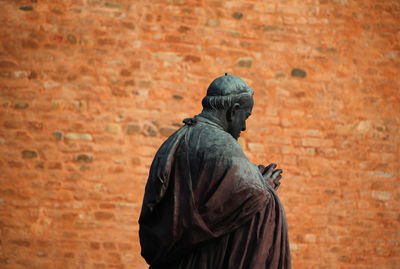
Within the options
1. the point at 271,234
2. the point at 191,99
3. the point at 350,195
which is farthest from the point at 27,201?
the point at 271,234

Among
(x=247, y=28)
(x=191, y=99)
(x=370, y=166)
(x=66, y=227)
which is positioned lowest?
(x=66, y=227)

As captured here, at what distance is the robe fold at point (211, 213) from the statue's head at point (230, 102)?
0.15 m

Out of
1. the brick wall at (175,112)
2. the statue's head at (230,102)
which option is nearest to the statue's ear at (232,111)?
the statue's head at (230,102)

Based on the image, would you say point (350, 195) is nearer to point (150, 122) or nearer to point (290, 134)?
point (290, 134)

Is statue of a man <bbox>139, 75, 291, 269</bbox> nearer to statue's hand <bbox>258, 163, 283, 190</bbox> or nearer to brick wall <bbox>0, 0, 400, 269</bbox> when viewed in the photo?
statue's hand <bbox>258, 163, 283, 190</bbox>

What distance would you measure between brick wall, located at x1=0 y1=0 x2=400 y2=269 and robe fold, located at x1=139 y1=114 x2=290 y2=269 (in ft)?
19.6

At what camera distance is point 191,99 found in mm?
9219

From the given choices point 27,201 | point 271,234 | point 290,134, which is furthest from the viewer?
point 290,134

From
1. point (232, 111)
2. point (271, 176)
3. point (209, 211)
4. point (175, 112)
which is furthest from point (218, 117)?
point (175, 112)

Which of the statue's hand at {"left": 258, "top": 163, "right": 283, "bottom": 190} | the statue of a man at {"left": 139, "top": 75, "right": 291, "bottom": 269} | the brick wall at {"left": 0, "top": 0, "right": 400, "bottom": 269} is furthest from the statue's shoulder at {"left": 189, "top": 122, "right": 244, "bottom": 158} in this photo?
the brick wall at {"left": 0, "top": 0, "right": 400, "bottom": 269}

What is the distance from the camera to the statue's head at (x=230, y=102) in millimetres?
3172

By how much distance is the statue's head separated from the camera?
10.4 ft

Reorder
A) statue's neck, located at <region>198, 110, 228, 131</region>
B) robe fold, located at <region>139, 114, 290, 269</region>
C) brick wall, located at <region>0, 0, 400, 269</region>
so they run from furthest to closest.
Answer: brick wall, located at <region>0, 0, 400, 269</region> < statue's neck, located at <region>198, 110, 228, 131</region> < robe fold, located at <region>139, 114, 290, 269</region>

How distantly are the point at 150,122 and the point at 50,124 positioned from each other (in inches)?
42.5
